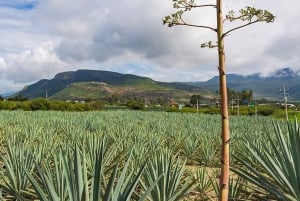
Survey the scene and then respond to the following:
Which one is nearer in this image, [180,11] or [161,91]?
[180,11]

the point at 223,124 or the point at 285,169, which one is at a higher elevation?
the point at 223,124

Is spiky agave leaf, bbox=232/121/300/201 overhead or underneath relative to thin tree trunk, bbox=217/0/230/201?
underneath

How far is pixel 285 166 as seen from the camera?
3924 mm

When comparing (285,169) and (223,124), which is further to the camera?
(285,169)

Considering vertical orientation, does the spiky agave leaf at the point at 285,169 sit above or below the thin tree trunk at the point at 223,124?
below

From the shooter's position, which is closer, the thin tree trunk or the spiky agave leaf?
the thin tree trunk

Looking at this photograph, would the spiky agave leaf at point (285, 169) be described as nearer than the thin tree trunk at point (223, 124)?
No

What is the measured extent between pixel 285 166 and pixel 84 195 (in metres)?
2.44

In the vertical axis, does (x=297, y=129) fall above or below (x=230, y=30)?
below

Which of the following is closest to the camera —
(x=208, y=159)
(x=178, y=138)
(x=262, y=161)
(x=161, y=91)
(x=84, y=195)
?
(x=84, y=195)

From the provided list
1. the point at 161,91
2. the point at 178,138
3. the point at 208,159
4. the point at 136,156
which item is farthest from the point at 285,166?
the point at 161,91

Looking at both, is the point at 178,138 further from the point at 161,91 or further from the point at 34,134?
the point at 161,91

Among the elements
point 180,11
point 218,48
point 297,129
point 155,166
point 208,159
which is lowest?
point 208,159

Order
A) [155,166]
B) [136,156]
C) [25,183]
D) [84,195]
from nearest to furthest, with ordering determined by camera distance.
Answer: [84,195] < [155,166] < [25,183] < [136,156]
